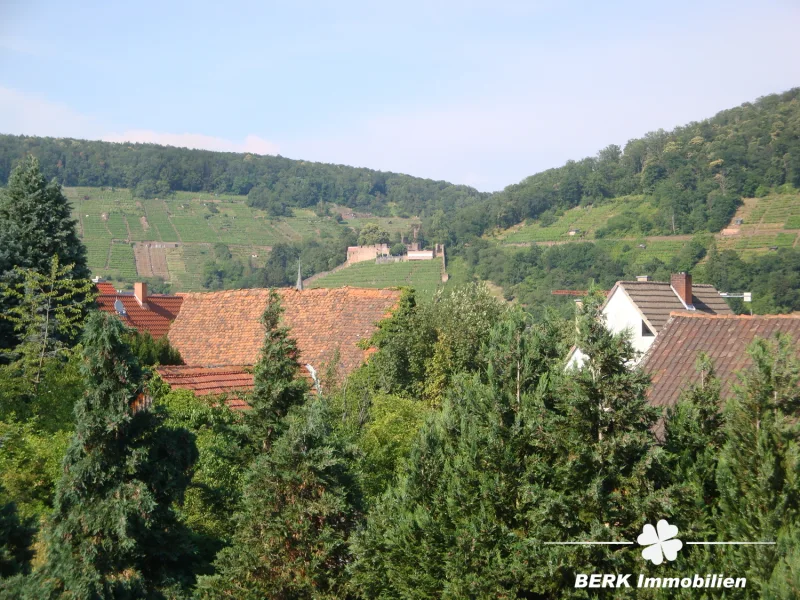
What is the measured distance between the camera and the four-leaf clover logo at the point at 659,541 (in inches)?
362

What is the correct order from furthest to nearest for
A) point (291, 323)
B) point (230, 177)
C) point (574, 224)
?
point (230, 177) → point (574, 224) → point (291, 323)

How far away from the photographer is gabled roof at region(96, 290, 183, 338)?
101 feet

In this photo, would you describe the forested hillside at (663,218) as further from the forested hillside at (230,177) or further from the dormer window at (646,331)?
the forested hillside at (230,177)

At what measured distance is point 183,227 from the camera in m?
140

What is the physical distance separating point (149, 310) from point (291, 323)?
10.7 metres

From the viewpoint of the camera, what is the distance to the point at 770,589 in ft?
25.8

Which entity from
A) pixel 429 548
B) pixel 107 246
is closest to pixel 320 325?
pixel 429 548

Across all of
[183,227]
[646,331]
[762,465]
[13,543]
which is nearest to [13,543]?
[13,543]

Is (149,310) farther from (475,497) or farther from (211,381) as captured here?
(475,497)

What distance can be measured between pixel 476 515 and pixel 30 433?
719 cm

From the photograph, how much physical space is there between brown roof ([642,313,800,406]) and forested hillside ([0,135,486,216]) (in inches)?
5195

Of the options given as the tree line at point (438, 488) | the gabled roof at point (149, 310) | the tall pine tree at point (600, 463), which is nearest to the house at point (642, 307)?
the tree line at point (438, 488)

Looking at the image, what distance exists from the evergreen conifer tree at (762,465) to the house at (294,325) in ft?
37.2

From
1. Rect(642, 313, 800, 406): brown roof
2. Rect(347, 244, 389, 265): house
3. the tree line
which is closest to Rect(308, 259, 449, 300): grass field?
Rect(347, 244, 389, 265): house
